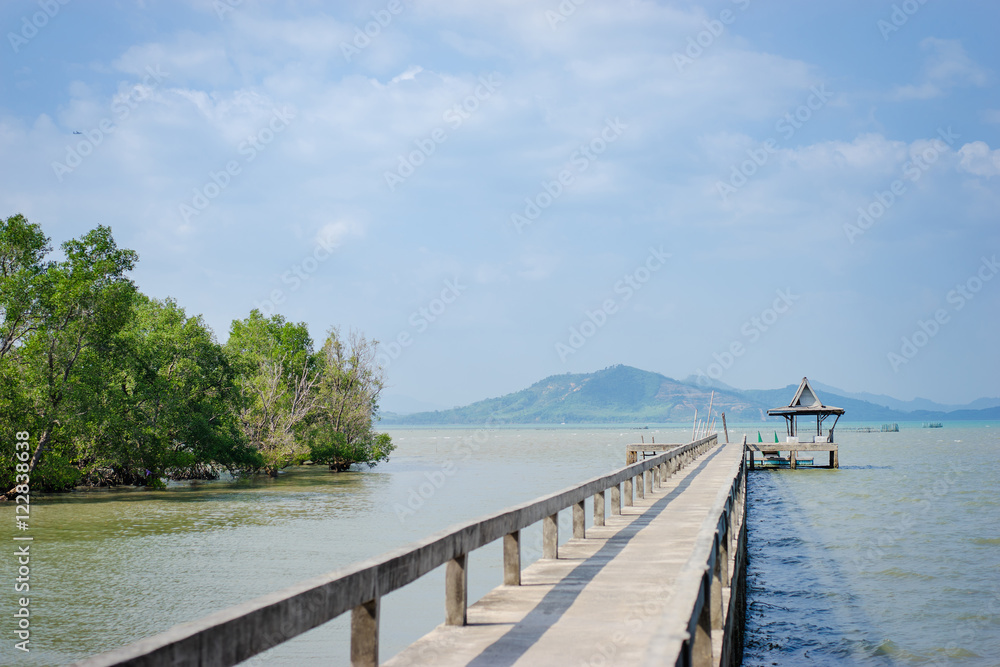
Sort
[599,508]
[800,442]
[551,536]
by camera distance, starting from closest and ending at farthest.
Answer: [551,536] → [599,508] → [800,442]

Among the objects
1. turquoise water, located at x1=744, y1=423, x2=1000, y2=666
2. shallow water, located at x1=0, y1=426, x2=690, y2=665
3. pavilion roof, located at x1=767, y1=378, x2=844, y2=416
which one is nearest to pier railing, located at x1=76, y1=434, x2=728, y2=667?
shallow water, located at x1=0, y1=426, x2=690, y2=665

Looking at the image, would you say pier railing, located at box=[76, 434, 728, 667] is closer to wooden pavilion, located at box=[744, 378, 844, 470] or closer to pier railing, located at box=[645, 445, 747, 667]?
pier railing, located at box=[645, 445, 747, 667]

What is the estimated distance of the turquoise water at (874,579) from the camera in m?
13.1

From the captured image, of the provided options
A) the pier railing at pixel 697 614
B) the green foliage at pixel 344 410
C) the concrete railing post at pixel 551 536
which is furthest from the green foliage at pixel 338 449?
the pier railing at pixel 697 614

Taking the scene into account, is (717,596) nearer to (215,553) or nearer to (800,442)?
(215,553)

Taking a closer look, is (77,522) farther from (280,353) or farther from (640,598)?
(280,353)

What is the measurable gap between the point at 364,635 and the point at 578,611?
2603 mm

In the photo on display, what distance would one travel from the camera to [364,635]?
14.5 feet

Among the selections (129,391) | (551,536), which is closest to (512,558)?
(551,536)

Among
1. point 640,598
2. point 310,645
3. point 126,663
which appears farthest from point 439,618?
point 126,663

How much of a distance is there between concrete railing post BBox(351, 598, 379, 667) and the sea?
7401mm

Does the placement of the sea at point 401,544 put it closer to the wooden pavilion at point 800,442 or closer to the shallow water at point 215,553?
the shallow water at point 215,553

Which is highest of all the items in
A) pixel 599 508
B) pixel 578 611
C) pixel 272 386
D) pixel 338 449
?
pixel 272 386

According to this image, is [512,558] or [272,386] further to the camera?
[272,386]
